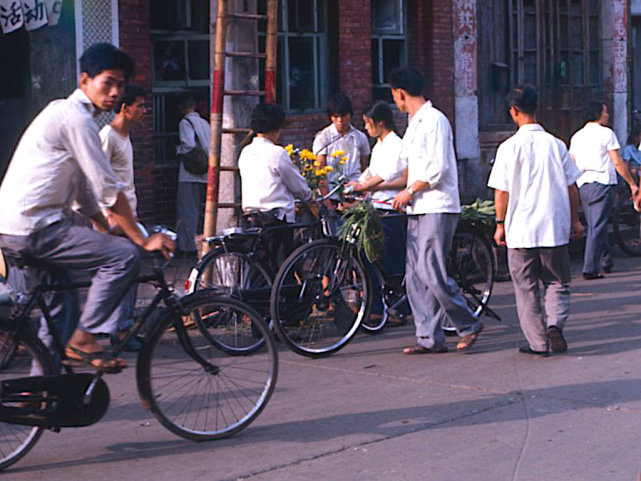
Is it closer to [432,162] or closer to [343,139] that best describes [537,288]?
[432,162]

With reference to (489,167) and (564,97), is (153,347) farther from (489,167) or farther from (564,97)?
(564,97)

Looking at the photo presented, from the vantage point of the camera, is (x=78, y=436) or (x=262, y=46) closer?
(x=78, y=436)

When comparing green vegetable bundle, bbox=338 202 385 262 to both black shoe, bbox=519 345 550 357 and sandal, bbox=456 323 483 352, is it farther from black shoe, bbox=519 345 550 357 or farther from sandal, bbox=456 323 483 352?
black shoe, bbox=519 345 550 357

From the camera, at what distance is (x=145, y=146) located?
12.8m

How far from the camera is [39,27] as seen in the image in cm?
1152

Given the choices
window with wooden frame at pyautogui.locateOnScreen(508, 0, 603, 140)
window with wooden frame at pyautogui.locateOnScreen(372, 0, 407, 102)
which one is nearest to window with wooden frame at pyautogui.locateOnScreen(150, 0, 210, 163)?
window with wooden frame at pyautogui.locateOnScreen(372, 0, 407, 102)

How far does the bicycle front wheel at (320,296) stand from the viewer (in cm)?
806

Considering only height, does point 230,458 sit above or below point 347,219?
below

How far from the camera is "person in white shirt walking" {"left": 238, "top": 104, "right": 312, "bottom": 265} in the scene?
850cm

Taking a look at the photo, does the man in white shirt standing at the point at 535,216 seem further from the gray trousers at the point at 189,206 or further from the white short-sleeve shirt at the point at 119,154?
the gray trousers at the point at 189,206

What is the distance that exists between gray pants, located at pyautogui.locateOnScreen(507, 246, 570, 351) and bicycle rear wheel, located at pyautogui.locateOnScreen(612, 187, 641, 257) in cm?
547

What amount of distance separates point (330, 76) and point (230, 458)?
1047 centimetres

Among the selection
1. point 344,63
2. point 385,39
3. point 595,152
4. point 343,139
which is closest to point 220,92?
point 343,139

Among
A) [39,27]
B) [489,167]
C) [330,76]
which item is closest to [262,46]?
[330,76]
